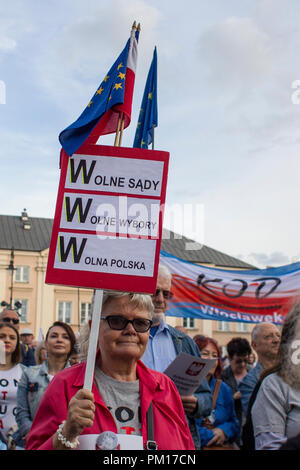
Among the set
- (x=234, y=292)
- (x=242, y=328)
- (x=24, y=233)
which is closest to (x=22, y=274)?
(x=24, y=233)

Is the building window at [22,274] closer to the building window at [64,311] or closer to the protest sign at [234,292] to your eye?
the building window at [64,311]

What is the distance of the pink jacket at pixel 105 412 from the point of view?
2.78 m

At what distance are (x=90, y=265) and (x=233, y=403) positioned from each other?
3.79m

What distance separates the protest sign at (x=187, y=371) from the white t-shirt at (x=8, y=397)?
6.55ft

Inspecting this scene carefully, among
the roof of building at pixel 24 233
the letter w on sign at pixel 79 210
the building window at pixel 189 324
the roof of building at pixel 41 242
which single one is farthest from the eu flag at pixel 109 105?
the building window at pixel 189 324

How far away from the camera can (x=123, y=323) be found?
3160mm

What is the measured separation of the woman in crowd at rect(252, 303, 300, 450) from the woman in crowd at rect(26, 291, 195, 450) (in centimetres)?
48

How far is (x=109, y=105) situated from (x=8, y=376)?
10.9 ft

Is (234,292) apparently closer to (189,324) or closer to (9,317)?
(9,317)

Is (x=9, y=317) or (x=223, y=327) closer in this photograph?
(x=9, y=317)

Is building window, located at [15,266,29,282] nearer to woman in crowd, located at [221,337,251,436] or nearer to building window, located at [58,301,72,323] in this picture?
building window, located at [58,301,72,323]

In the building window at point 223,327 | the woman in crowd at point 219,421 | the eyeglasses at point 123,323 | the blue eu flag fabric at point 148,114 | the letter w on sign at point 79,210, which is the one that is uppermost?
the building window at point 223,327
